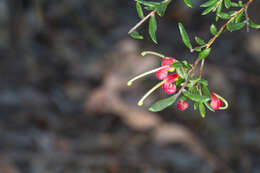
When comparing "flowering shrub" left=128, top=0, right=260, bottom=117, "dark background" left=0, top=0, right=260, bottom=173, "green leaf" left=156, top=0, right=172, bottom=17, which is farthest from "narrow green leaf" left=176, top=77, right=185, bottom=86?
"dark background" left=0, top=0, right=260, bottom=173

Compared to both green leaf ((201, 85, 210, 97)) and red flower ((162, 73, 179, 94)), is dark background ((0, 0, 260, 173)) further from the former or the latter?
green leaf ((201, 85, 210, 97))

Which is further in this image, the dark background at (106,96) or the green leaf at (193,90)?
the dark background at (106,96)

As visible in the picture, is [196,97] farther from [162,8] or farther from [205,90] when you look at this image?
[162,8]

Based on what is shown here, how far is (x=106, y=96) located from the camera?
3311mm

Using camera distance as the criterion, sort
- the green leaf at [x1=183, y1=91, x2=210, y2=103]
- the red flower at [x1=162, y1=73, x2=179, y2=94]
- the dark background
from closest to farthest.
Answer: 1. the green leaf at [x1=183, y1=91, x2=210, y2=103]
2. the red flower at [x1=162, y1=73, x2=179, y2=94]
3. the dark background

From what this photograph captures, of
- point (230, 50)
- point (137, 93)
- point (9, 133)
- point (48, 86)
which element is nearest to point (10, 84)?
point (48, 86)

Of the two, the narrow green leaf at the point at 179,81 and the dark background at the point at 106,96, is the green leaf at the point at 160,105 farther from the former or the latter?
the dark background at the point at 106,96

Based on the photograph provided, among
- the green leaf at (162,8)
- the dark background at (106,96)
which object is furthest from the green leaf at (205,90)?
the dark background at (106,96)

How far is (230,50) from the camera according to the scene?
359 cm

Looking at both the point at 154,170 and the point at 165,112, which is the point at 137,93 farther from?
the point at 154,170

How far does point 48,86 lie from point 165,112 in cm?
105

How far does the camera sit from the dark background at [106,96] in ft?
9.45

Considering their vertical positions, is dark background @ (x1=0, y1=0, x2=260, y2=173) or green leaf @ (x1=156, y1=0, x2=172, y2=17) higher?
dark background @ (x1=0, y1=0, x2=260, y2=173)

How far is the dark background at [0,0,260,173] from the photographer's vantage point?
9.45ft
